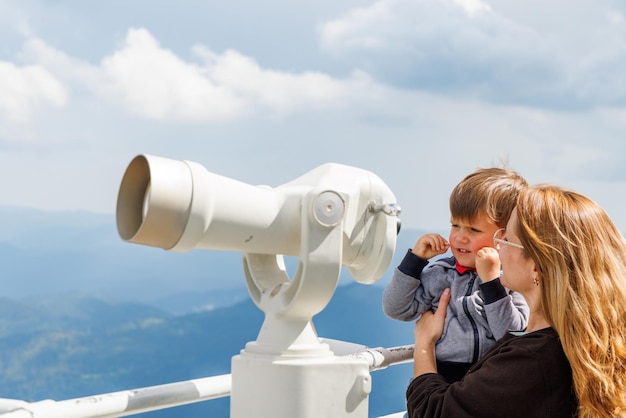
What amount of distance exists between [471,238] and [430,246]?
0.35 ft

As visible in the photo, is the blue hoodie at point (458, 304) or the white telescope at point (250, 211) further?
the blue hoodie at point (458, 304)

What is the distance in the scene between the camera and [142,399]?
62.1 inches

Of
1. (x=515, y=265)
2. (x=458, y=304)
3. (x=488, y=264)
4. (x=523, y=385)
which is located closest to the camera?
(x=523, y=385)

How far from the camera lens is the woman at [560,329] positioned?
4.66 ft

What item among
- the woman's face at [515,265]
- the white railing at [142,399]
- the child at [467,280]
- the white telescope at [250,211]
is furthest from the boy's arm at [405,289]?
the woman's face at [515,265]

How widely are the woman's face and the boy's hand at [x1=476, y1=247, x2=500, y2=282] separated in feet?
0.65

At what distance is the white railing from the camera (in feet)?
4.61

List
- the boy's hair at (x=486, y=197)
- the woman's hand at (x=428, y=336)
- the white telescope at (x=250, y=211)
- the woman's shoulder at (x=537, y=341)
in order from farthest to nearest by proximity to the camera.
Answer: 1. the boy's hair at (x=486, y=197)
2. the woman's hand at (x=428, y=336)
3. the woman's shoulder at (x=537, y=341)
4. the white telescope at (x=250, y=211)

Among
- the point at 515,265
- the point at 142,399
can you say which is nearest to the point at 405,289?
the point at 515,265

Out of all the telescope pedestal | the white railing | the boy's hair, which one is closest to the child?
the boy's hair

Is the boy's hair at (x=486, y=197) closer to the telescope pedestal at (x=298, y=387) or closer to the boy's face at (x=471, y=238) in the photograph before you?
the boy's face at (x=471, y=238)

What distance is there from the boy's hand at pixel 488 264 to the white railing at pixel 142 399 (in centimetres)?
34

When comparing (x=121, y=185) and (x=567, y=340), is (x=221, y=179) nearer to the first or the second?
(x=121, y=185)

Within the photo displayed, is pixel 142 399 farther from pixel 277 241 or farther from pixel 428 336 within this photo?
pixel 428 336
